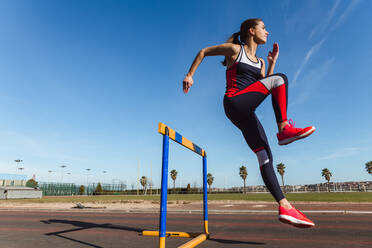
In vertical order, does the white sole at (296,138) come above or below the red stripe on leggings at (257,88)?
below

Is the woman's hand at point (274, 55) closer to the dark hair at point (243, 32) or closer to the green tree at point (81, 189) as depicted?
the dark hair at point (243, 32)

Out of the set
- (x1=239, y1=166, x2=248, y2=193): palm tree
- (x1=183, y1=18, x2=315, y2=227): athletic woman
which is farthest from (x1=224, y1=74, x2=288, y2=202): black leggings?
(x1=239, y1=166, x2=248, y2=193): palm tree

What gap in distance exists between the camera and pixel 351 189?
166ft

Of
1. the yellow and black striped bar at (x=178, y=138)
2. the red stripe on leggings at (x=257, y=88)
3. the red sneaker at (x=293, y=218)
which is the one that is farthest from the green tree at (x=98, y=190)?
the red stripe on leggings at (x=257, y=88)

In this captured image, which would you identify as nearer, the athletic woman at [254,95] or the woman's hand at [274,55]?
the athletic woman at [254,95]

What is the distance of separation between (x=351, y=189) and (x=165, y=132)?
200ft

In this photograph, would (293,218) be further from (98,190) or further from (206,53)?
(98,190)

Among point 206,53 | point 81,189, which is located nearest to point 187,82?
point 206,53

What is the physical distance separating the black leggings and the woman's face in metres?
0.58

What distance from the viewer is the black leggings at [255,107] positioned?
1.91 meters

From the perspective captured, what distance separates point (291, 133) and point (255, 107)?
0.36 m

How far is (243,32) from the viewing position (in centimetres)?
238

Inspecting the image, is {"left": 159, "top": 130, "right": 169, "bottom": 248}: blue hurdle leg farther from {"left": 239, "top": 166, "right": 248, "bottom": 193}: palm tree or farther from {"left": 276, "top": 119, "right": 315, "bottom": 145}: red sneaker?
{"left": 239, "top": 166, "right": 248, "bottom": 193}: palm tree

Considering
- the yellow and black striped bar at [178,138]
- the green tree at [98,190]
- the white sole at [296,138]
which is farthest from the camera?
the green tree at [98,190]
